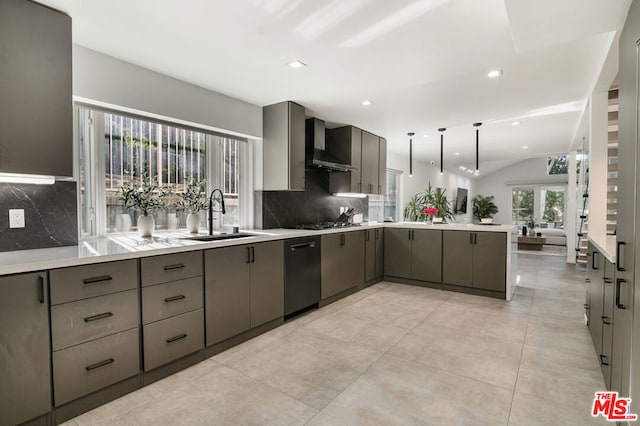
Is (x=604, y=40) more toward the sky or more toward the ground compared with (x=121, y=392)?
more toward the sky

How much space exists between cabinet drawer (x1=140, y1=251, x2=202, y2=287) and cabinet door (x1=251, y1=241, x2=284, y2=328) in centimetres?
55

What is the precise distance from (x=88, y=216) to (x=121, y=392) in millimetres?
1377

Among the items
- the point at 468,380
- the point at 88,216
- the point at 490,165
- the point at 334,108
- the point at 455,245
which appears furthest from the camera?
the point at 490,165

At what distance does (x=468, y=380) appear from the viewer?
2.10m

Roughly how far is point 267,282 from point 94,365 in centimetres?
140

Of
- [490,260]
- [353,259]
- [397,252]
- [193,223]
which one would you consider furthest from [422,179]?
[193,223]

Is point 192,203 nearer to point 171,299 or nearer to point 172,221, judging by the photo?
point 172,221

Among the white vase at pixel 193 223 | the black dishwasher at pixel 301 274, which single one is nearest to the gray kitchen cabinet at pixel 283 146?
the black dishwasher at pixel 301 274

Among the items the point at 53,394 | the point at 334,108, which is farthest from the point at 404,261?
the point at 53,394

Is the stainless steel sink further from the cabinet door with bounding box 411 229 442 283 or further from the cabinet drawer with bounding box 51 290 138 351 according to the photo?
→ the cabinet door with bounding box 411 229 442 283

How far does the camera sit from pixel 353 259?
13.5 feet

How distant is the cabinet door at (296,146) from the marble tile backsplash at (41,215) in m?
1.97

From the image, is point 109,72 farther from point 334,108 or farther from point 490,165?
point 490,165

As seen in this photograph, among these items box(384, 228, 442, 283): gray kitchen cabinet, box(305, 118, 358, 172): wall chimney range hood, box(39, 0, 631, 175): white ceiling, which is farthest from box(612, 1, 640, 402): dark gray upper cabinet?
box(305, 118, 358, 172): wall chimney range hood
